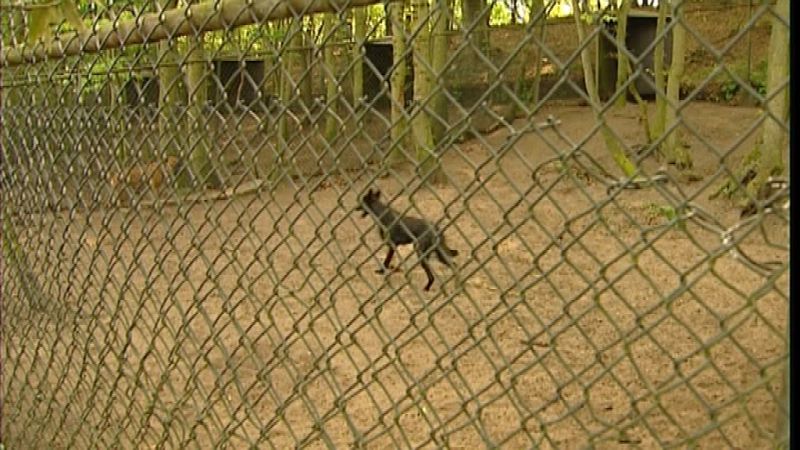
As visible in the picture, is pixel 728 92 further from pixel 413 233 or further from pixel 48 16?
pixel 48 16

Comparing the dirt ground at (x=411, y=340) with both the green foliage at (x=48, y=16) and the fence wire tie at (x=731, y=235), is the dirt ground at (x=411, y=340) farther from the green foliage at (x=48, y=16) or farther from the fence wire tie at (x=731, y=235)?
the green foliage at (x=48, y=16)

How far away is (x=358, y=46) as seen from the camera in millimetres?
2197

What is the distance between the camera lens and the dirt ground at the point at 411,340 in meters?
1.77

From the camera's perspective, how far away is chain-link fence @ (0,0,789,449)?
1646mm

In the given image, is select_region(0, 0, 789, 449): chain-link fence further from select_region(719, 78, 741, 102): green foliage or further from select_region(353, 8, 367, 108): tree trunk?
select_region(719, 78, 741, 102): green foliage

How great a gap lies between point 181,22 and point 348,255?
0.80 m

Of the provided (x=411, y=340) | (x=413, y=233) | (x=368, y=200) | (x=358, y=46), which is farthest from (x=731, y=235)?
(x=368, y=200)

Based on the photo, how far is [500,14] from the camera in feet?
52.4

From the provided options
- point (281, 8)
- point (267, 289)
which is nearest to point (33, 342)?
point (267, 289)

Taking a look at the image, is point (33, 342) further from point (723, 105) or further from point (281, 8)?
point (723, 105)

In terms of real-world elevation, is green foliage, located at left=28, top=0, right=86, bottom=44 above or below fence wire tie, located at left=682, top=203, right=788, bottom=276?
above

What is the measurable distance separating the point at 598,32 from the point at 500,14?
15.0m

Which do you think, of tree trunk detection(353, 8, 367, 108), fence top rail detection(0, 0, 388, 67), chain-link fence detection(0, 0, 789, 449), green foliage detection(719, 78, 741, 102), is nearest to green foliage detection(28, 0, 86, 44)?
chain-link fence detection(0, 0, 789, 449)

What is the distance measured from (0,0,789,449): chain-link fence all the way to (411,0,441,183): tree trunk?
2cm
